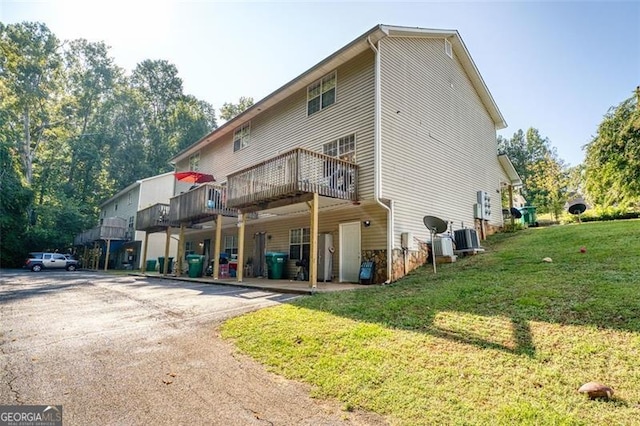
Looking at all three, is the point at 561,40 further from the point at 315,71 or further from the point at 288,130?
the point at 288,130

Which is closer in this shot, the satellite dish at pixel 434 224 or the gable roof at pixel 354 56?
the satellite dish at pixel 434 224

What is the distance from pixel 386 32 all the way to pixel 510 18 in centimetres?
406

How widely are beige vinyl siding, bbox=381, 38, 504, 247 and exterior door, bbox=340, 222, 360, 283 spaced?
1488mm

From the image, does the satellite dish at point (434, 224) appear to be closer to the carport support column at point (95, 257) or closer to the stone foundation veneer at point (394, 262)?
the stone foundation veneer at point (394, 262)

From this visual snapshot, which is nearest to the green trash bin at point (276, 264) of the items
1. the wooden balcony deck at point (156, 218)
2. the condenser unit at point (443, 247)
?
the condenser unit at point (443, 247)

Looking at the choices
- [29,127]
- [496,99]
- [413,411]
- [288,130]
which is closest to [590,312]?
[413,411]

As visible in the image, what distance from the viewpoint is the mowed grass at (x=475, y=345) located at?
9.53 ft

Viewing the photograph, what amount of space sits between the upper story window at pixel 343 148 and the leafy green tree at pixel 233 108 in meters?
31.2

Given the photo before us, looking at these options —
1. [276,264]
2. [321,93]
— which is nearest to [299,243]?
[276,264]

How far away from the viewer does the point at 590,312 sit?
15.3ft

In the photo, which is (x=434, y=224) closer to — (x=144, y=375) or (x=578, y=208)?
(x=144, y=375)

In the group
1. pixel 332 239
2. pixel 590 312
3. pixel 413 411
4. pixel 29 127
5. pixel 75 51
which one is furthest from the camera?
pixel 75 51

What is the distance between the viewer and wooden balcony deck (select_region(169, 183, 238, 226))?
14227mm

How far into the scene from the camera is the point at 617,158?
1355cm
